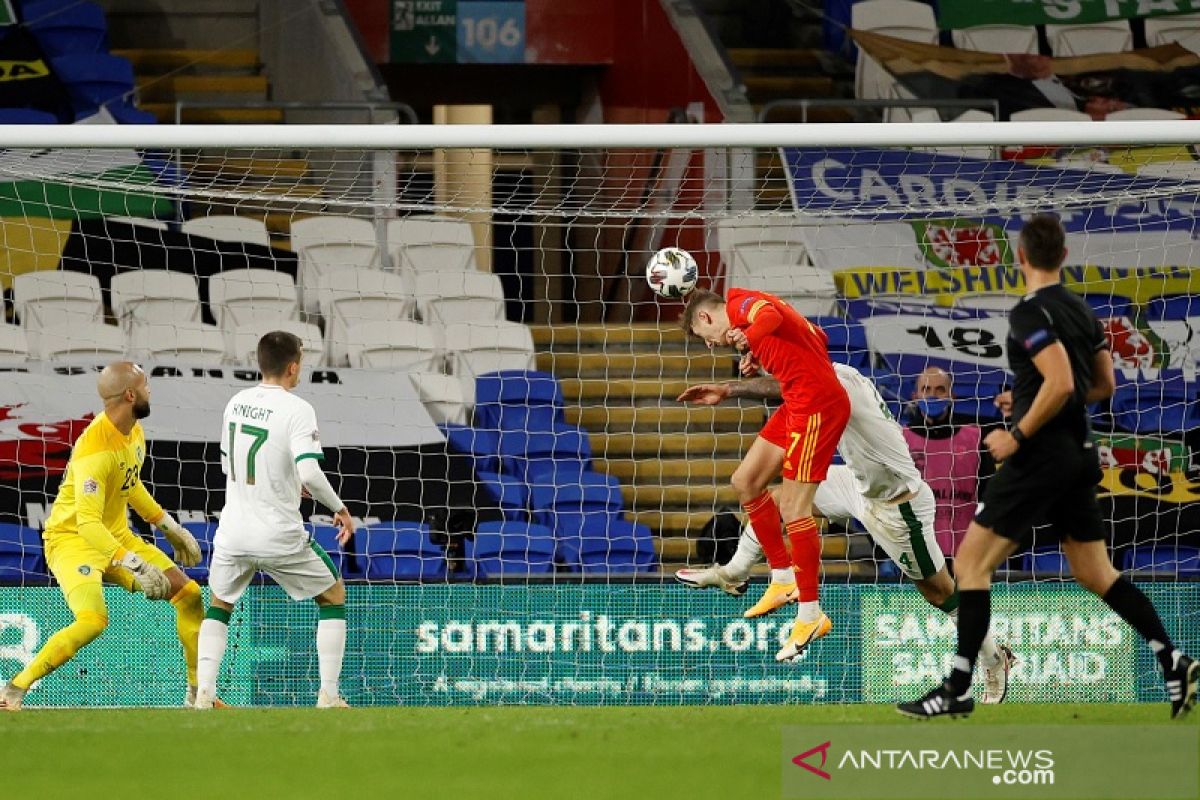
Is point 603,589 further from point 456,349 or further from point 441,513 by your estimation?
point 456,349

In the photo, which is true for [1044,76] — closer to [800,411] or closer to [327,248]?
[327,248]

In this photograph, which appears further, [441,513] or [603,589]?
[441,513]

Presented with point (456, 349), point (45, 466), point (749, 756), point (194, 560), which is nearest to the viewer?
point (749, 756)

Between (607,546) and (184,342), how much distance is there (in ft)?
9.80

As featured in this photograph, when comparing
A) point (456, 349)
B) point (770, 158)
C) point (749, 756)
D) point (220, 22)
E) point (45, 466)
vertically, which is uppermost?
point (220, 22)

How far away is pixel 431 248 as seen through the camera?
42.3 feet

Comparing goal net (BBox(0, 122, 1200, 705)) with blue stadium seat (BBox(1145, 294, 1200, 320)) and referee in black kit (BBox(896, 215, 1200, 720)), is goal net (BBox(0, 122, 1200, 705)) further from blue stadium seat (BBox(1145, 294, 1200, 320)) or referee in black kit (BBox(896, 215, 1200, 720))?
referee in black kit (BBox(896, 215, 1200, 720))

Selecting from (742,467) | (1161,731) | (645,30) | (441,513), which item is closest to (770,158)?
(645,30)

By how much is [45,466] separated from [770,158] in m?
5.68

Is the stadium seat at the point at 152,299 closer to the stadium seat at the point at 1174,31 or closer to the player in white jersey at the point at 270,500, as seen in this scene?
the player in white jersey at the point at 270,500

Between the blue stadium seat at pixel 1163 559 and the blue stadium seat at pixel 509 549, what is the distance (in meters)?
3.48

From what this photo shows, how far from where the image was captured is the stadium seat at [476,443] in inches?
451

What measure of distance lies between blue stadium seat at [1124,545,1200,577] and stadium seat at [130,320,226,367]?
5.77 meters

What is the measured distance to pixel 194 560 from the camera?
29.0ft
